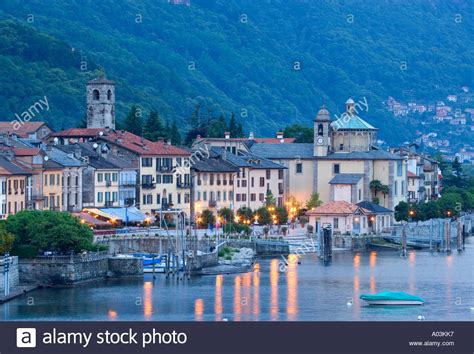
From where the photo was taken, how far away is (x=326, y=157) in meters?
130

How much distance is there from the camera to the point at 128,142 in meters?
115

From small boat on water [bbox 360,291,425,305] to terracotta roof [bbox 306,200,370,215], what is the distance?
4102 centimetres

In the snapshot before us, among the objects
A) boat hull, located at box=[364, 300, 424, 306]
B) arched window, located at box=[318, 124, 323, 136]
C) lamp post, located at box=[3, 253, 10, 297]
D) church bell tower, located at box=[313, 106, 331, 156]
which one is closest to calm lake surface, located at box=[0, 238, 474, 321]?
boat hull, located at box=[364, 300, 424, 306]

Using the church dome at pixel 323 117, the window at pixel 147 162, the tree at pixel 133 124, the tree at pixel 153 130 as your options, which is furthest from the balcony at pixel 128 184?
the tree at pixel 133 124

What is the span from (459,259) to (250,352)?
64.6 meters

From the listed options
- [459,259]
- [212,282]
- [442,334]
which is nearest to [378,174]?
[459,259]

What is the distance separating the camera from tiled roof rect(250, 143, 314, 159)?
13088 centimetres

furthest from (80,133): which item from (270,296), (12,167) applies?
(270,296)

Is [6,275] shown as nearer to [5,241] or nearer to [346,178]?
[5,241]

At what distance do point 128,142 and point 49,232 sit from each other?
108 ft

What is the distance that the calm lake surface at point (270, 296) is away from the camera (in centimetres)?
7112

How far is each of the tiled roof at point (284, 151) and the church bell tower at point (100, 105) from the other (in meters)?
10.8

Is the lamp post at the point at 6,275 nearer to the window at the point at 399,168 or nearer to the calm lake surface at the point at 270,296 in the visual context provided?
the calm lake surface at the point at 270,296

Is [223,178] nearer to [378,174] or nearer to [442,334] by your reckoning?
[378,174]
